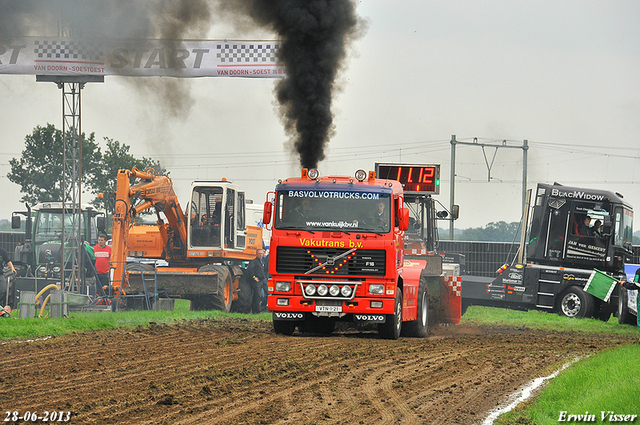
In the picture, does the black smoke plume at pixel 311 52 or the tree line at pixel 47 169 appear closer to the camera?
the black smoke plume at pixel 311 52

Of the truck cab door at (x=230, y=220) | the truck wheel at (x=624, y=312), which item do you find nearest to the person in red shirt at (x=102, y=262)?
the truck cab door at (x=230, y=220)

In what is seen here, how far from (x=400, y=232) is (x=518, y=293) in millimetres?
8831

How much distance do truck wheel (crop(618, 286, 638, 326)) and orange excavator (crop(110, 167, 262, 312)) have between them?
10.3m

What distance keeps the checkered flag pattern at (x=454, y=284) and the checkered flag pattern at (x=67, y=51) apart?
9.70 m

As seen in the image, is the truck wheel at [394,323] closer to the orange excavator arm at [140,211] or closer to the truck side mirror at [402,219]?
the truck side mirror at [402,219]

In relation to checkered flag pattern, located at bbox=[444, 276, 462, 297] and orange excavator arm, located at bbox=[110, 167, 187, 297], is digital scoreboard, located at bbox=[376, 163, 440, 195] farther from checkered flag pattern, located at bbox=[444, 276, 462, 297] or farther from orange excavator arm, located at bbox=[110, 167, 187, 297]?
orange excavator arm, located at bbox=[110, 167, 187, 297]

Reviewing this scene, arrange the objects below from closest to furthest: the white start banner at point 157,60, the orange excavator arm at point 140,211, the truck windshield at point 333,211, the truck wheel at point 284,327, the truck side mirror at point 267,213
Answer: the truck windshield at point 333,211, the truck side mirror at point 267,213, the truck wheel at point 284,327, the white start banner at point 157,60, the orange excavator arm at point 140,211

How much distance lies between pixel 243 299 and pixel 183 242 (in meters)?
2.42

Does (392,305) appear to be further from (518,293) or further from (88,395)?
(518,293)

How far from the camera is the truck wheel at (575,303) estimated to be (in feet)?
70.1

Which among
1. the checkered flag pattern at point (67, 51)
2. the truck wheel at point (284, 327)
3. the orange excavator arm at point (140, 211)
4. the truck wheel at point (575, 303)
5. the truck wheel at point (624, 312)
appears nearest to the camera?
the truck wheel at point (284, 327)

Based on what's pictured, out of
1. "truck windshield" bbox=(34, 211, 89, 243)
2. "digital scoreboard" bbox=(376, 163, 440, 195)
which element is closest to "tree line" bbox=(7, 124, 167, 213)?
"truck windshield" bbox=(34, 211, 89, 243)

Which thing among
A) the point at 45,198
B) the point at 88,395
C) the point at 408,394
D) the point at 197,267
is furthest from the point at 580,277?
the point at 45,198

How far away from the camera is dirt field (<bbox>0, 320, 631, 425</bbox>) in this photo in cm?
759
